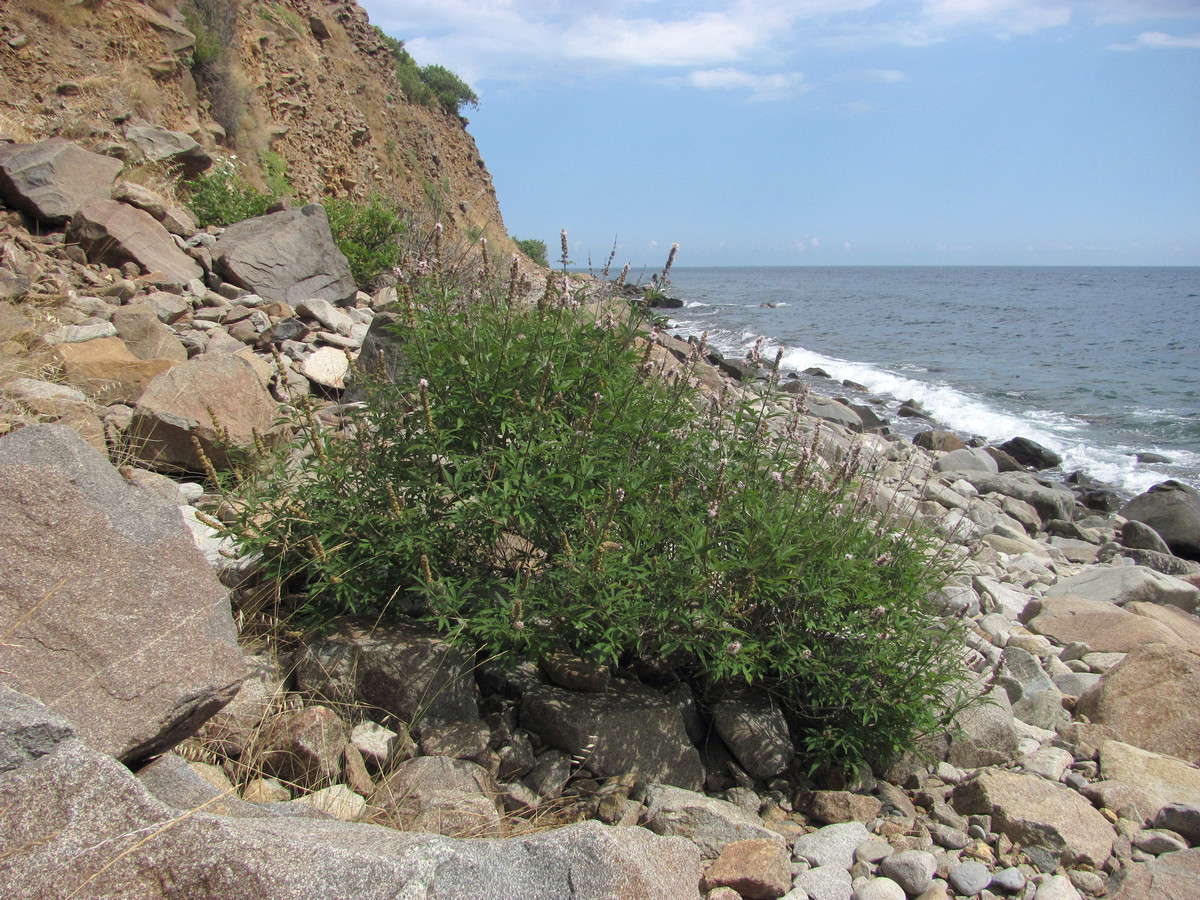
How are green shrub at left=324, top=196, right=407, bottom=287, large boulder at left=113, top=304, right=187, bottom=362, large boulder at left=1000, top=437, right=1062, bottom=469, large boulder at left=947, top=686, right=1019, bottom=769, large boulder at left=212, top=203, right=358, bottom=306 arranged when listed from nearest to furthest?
large boulder at left=947, top=686, right=1019, bottom=769 → large boulder at left=113, top=304, right=187, bottom=362 → large boulder at left=212, top=203, right=358, bottom=306 → green shrub at left=324, top=196, right=407, bottom=287 → large boulder at left=1000, top=437, right=1062, bottom=469

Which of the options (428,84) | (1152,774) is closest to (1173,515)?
(1152,774)

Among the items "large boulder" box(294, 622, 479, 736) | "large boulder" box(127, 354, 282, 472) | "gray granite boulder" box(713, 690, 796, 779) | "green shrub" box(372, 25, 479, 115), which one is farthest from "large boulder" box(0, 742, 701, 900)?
"green shrub" box(372, 25, 479, 115)

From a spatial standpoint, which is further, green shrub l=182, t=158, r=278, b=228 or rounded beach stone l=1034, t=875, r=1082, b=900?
green shrub l=182, t=158, r=278, b=228

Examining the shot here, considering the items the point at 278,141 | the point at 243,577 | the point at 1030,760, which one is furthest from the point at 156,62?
the point at 1030,760

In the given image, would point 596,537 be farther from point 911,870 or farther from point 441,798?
point 911,870

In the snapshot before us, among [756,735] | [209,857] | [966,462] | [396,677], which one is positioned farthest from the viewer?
[966,462]

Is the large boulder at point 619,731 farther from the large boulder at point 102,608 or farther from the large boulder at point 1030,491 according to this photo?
the large boulder at point 1030,491

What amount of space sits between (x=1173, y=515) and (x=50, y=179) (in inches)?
647

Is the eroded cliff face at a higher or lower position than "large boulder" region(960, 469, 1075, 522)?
higher

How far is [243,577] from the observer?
4129mm

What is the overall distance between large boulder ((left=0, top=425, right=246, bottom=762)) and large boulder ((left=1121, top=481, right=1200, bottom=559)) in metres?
13.7

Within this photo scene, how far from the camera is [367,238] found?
12273 mm

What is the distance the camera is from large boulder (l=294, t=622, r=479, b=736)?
372cm

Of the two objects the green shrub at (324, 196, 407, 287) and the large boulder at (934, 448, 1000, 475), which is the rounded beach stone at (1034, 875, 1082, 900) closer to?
the green shrub at (324, 196, 407, 287)
